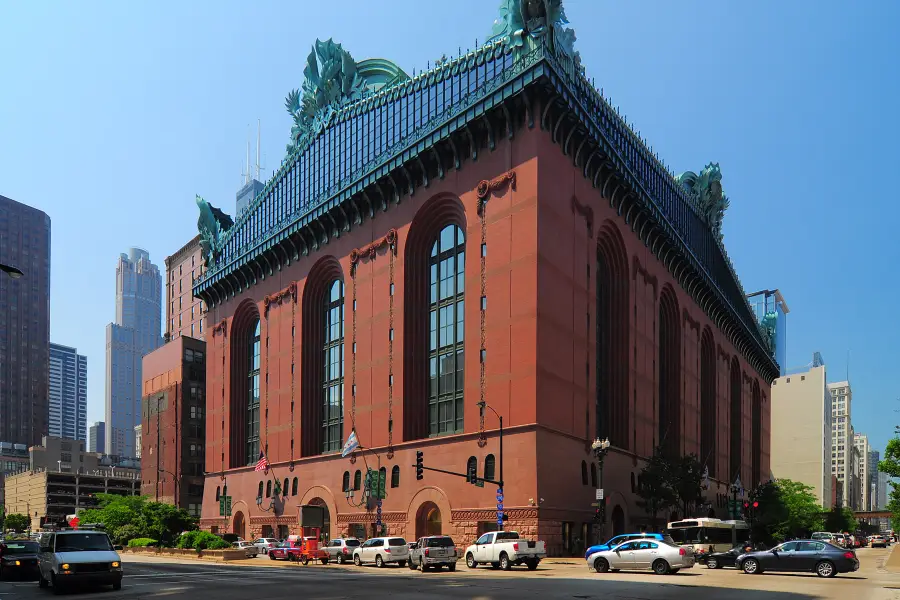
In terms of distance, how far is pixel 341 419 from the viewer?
80688mm

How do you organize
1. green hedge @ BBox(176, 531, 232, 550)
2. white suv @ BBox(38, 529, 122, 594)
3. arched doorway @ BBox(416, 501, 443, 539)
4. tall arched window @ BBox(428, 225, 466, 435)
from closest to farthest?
white suv @ BBox(38, 529, 122, 594), arched doorway @ BBox(416, 501, 443, 539), tall arched window @ BBox(428, 225, 466, 435), green hedge @ BBox(176, 531, 232, 550)

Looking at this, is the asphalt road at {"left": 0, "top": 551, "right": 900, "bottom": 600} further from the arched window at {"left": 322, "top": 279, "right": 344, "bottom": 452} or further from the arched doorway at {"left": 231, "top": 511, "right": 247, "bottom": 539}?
the arched doorway at {"left": 231, "top": 511, "right": 247, "bottom": 539}

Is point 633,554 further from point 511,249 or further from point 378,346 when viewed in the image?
point 378,346

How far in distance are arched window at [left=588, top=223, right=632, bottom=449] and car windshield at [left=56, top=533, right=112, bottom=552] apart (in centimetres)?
4805

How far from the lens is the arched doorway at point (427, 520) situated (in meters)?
66.8

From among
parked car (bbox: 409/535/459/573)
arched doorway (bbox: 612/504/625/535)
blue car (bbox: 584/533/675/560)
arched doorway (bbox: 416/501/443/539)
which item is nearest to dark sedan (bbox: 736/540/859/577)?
blue car (bbox: 584/533/675/560)

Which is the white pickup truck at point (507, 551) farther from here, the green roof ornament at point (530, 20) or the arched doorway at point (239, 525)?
the arched doorway at point (239, 525)

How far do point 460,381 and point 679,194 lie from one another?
1787 inches

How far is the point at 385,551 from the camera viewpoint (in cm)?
5091

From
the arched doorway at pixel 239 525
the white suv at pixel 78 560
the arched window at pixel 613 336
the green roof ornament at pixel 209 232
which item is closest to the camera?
the white suv at pixel 78 560

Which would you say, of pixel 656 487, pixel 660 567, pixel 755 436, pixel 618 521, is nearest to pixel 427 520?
pixel 618 521

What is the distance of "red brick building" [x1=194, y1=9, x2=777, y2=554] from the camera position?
61656 mm

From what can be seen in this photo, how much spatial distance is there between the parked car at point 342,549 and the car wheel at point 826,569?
27569mm

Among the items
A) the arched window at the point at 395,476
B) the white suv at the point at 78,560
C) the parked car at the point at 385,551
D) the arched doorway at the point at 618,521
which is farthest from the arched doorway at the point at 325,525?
the white suv at the point at 78,560
